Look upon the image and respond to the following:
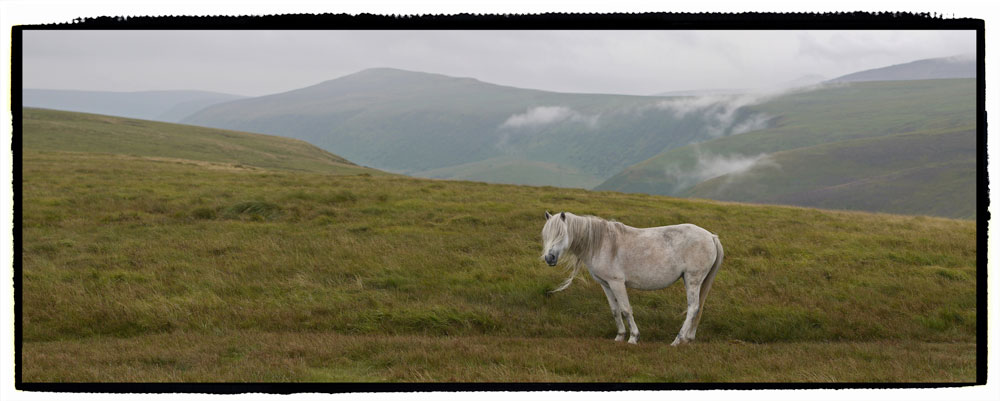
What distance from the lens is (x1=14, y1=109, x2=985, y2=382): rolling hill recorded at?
26.7 feet

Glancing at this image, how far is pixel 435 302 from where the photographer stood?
1230 cm

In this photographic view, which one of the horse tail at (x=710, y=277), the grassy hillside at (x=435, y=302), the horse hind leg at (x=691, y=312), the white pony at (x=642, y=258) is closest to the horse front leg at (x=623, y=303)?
the white pony at (x=642, y=258)

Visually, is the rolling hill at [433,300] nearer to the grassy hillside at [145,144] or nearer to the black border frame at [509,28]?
the black border frame at [509,28]

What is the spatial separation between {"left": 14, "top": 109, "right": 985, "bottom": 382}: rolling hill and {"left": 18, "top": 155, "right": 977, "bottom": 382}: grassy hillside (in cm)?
6

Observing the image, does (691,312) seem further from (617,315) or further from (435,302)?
(435,302)

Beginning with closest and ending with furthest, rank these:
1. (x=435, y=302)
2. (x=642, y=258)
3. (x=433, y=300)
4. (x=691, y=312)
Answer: (x=691, y=312)
(x=642, y=258)
(x=435, y=302)
(x=433, y=300)

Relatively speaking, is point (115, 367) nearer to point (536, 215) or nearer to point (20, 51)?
point (20, 51)

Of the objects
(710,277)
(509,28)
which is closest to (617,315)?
(710,277)

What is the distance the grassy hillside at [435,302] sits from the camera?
8.20 metres

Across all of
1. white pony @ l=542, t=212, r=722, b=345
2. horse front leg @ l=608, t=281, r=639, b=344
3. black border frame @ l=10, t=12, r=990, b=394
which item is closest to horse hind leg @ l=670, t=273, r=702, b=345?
white pony @ l=542, t=212, r=722, b=345

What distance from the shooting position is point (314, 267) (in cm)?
1539

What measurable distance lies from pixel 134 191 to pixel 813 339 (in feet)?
101

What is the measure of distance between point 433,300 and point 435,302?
21 centimetres

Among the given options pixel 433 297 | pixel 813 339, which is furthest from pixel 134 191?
pixel 813 339
